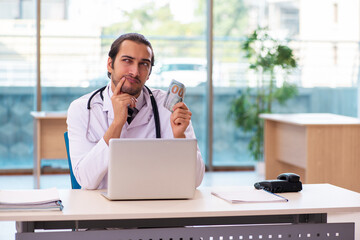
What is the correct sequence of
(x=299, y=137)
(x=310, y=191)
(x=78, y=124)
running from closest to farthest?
(x=310, y=191)
(x=78, y=124)
(x=299, y=137)

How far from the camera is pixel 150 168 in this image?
1.93 metres

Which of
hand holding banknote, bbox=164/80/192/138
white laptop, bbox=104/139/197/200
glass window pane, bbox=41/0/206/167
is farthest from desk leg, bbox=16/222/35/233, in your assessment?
glass window pane, bbox=41/0/206/167

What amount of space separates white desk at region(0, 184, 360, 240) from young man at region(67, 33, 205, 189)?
0.52 feet

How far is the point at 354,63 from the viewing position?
7.34 metres

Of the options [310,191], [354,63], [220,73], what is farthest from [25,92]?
[310,191]

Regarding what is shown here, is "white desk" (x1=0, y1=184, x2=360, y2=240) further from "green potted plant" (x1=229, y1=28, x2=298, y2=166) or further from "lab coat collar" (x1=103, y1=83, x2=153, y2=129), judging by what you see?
"green potted plant" (x1=229, y1=28, x2=298, y2=166)

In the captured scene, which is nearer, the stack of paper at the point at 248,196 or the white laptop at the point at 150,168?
the white laptop at the point at 150,168

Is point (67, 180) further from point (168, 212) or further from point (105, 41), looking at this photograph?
point (168, 212)

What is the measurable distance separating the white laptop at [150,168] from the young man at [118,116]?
0.32m

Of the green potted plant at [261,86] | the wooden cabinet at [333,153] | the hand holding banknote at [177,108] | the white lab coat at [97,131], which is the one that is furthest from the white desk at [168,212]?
the green potted plant at [261,86]

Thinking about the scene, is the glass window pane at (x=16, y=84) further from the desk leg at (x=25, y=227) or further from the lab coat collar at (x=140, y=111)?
the desk leg at (x=25, y=227)

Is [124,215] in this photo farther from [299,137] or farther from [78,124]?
[299,137]

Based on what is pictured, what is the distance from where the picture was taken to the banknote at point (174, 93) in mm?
2123

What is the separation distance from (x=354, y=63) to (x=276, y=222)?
5.72 meters
